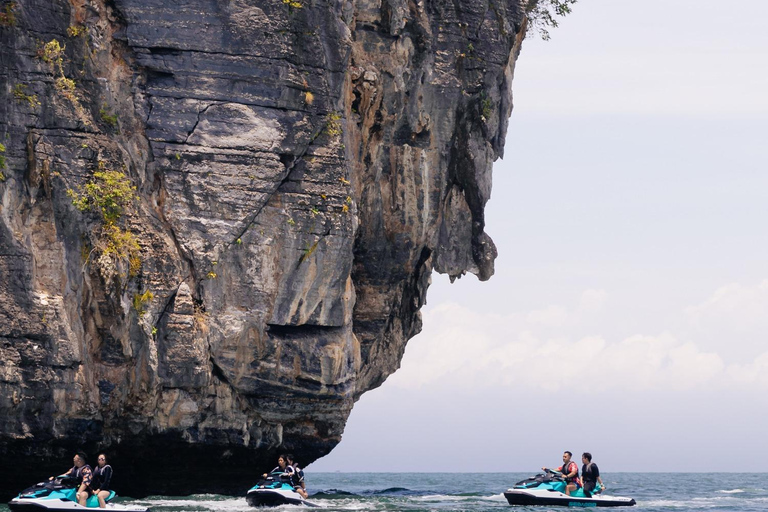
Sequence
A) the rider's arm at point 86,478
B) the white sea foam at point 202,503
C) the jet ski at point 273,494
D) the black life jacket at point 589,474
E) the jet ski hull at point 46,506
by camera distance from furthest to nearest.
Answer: the black life jacket at point 589,474
the jet ski at point 273,494
the white sea foam at point 202,503
the rider's arm at point 86,478
the jet ski hull at point 46,506

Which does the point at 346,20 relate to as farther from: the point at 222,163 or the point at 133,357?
the point at 133,357

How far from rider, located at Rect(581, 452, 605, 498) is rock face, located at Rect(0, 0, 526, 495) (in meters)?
6.61

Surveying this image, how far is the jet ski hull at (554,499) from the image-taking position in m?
29.5

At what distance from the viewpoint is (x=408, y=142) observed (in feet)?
111

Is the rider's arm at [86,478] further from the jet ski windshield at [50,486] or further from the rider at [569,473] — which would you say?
the rider at [569,473]

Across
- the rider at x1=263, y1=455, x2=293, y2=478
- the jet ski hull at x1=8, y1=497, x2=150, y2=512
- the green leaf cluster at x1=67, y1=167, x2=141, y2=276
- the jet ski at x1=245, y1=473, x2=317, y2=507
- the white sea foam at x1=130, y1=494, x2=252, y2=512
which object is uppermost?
the green leaf cluster at x1=67, y1=167, x2=141, y2=276

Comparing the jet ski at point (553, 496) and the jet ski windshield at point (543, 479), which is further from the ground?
the jet ski windshield at point (543, 479)

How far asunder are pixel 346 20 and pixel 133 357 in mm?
10836

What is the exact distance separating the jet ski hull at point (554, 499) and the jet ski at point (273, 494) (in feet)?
19.3

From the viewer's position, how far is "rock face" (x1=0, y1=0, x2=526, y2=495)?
27.0m

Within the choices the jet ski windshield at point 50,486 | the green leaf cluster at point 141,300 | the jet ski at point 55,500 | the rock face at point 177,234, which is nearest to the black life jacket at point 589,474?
the rock face at point 177,234

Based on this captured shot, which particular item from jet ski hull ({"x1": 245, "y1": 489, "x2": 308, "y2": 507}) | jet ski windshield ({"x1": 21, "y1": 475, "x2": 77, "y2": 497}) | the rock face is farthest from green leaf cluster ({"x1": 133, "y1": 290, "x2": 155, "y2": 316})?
jet ski hull ({"x1": 245, "y1": 489, "x2": 308, "y2": 507})

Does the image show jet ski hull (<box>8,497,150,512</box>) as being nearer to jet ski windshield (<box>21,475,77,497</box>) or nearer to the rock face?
jet ski windshield (<box>21,475,77,497</box>)

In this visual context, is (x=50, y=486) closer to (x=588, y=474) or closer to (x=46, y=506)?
(x=46, y=506)
